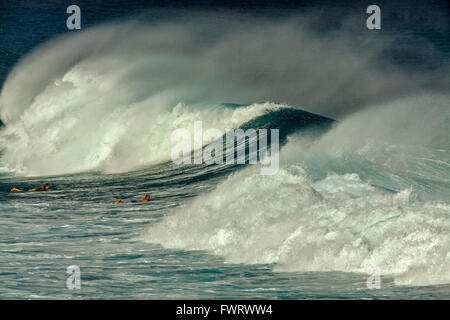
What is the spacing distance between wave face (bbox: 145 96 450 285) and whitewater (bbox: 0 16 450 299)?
36 millimetres

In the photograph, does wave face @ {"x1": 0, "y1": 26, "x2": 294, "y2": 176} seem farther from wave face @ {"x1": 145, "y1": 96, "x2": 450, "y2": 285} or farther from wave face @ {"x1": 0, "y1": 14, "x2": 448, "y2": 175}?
wave face @ {"x1": 145, "y1": 96, "x2": 450, "y2": 285}

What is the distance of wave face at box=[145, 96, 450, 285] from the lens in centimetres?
1183

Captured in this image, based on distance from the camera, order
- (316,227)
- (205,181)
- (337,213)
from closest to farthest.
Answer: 1. (316,227)
2. (337,213)
3. (205,181)

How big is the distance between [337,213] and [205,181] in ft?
25.5

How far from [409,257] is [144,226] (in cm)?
642

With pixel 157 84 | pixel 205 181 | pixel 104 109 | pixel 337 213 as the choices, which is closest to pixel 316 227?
pixel 337 213

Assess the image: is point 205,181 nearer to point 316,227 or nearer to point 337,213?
point 337,213

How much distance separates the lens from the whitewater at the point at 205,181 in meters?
11.9

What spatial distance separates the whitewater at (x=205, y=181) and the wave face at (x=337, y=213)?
4cm

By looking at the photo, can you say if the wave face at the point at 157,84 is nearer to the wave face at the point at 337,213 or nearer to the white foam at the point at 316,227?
the wave face at the point at 337,213

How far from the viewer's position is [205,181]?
2077 cm

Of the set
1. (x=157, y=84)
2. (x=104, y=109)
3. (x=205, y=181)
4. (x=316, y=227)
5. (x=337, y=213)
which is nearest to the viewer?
(x=316, y=227)

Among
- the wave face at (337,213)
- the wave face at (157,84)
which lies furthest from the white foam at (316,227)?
the wave face at (157,84)

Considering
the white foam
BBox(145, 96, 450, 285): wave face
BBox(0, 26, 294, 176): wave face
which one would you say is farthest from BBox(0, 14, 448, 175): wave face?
the white foam
